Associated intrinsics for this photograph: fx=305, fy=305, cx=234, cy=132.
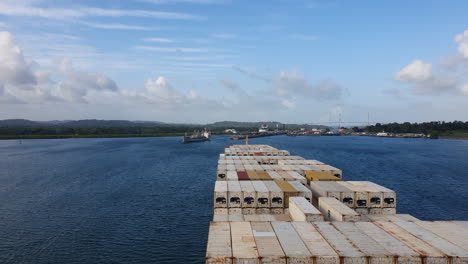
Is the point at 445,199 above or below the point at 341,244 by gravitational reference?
below

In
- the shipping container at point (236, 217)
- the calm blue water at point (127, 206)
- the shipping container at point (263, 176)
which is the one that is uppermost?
the shipping container at point (263, 176)

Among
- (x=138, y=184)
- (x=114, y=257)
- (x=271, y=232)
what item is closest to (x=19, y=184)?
(x=138, y=184)

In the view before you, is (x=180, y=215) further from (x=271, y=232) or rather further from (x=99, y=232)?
(x=271, y=232)

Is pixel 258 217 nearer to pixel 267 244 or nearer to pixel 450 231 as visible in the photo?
pixel 267 244

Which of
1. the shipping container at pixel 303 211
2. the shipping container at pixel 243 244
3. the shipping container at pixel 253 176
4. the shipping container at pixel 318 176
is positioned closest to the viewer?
the shipping container at pixel 243 244

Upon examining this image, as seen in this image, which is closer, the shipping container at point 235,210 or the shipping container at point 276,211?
the shipping container at point 235,210

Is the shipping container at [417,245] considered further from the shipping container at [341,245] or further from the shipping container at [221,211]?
the shipping container at [221,211]

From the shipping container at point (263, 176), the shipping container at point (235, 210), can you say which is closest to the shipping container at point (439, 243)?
the shipping container at point (235, 210)

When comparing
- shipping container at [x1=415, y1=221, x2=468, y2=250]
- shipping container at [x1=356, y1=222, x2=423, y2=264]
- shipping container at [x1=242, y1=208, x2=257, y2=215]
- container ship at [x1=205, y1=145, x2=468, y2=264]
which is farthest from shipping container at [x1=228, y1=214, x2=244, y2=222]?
shipping container at [x1=415, y1=221, x2=468, y2=250]
